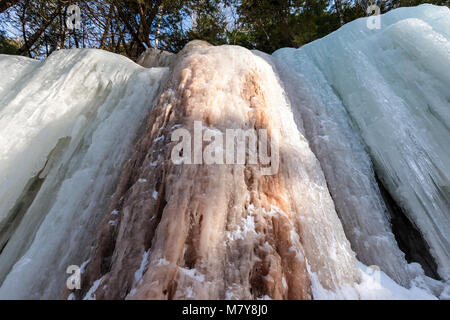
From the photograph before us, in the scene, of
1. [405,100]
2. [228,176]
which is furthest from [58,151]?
[405,100]

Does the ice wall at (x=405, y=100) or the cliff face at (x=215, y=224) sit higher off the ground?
the ice wall at (x=405, y=100)

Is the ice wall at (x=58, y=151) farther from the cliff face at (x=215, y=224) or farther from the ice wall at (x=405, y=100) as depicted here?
the ice wall at (x=405, y=100)

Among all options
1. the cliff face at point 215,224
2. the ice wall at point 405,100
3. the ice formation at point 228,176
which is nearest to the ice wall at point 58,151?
the ice formation at point 228,176

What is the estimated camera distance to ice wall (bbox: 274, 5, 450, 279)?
209 cm

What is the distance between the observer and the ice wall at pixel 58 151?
5.96 feet

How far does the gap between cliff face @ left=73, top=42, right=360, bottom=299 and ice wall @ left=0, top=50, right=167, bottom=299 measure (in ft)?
1.50

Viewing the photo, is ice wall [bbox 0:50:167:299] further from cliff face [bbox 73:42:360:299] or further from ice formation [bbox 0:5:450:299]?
cliff face [bbox 73:42:360:299]

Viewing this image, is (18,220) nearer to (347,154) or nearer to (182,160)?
(182,160)

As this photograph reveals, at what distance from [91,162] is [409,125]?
3.59 metres

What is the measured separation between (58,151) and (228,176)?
88.4 inches

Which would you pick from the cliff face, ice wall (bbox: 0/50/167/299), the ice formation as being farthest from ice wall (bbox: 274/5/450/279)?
ice wall (bbox: 0/50/167/299)

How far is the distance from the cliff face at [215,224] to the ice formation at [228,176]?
0.01 m

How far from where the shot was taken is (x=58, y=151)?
269 cm
